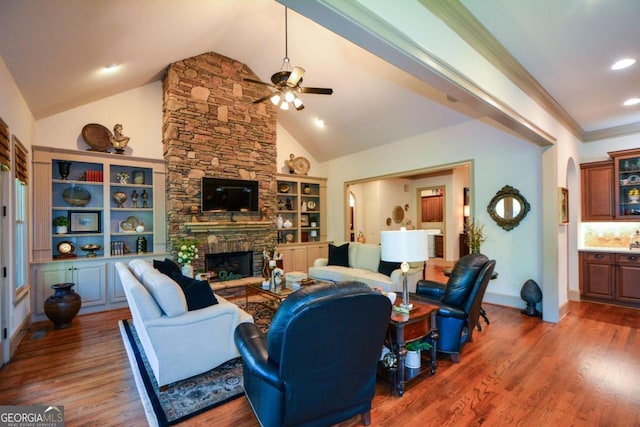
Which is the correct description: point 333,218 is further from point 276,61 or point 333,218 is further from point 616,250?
point 616,250

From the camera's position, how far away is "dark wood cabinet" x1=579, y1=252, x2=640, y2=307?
4695 millimetres

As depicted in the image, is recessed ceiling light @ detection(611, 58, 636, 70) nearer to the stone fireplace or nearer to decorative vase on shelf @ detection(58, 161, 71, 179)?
the stone fireplace

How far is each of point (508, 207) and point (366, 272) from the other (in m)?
2.54

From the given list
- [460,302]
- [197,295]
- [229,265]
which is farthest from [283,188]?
[460,302]

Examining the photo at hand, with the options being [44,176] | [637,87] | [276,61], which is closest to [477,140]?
[637,87]

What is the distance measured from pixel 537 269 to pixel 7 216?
676cm

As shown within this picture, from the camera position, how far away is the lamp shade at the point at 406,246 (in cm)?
256

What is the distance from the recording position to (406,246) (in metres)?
2.56

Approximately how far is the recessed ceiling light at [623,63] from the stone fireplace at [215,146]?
5.39 meters

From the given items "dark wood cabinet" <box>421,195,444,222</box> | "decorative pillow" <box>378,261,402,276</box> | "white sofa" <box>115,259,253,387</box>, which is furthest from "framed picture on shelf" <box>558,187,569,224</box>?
"dark wood cabinet" <box>421,195,444,222</box>

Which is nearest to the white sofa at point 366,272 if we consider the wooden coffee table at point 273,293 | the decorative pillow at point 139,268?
the wooden coffee table at point 273,293

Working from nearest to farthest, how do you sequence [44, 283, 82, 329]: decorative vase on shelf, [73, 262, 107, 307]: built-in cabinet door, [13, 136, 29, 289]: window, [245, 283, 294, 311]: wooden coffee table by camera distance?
1. [13, 136, 29, 289]: window
2. [44, 283, 82, 329]: decorative vase on shelf
3. [245, 283, 294, 311]: wooden coffee table
4. [73, 262, 107, 307]: built-in cabinet door

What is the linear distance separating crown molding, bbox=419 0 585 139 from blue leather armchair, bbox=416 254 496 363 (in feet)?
6.32

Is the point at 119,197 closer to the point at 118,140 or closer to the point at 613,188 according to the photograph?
the point at 118,140
